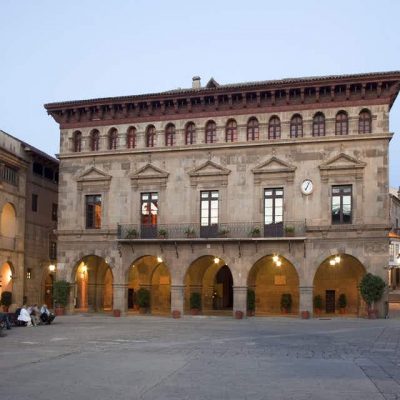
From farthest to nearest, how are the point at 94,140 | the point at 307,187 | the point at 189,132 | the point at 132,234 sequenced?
1. the point at 94,140
2. the point at 189,132
3. the point at 132,234
4. the point at 307,187

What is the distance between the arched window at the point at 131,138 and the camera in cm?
4300

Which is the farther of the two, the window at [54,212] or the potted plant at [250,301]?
the window at [54,212]

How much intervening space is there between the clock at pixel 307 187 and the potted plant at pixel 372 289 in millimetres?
5809

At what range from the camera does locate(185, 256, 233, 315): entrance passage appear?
4197cm

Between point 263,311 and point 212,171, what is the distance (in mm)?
10528

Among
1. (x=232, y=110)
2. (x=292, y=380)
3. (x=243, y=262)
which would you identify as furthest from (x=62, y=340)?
(x=232, y=110)

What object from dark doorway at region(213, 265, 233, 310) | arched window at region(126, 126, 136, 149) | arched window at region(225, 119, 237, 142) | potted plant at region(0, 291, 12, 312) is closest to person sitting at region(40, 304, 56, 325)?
potted plant at region(0, 291, 12, 312)

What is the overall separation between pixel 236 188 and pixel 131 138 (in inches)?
315

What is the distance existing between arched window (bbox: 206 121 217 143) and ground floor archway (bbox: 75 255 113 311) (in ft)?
36.3

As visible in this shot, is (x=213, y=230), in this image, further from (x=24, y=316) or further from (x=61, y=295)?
(x=24, y=316)

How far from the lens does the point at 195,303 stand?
4100 centimetres

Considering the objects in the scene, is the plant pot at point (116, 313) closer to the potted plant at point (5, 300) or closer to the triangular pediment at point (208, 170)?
the potted plant at point (5, 300)

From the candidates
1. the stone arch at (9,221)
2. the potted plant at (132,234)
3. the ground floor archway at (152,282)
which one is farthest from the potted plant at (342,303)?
the stone arch at (9,221)

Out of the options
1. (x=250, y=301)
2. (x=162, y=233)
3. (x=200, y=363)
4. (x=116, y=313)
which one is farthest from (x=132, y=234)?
(x=200, y=363)
